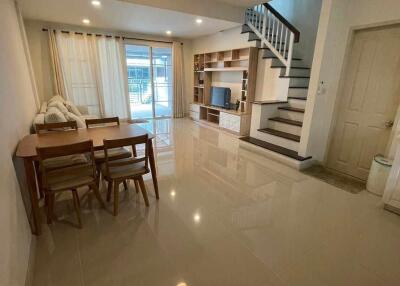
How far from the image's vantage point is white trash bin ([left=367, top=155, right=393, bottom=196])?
8.73 feet

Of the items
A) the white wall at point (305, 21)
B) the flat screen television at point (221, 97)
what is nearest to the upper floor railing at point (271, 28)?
the white wall at point (305, 21)

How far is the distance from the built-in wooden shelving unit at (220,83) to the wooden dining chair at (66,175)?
12.0 ft

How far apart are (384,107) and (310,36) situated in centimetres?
277

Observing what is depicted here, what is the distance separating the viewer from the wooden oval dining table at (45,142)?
185 cm

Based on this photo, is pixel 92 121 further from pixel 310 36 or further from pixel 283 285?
pixel 310 36

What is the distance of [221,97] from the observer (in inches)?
228

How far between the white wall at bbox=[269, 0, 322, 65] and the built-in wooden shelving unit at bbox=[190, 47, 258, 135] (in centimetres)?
115

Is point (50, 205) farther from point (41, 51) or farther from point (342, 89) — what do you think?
point (41, 51)

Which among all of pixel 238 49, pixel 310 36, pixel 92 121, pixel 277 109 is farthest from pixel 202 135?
pixel 310 36

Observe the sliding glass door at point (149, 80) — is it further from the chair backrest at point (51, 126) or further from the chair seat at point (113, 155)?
the chair seat at point (113, 155)

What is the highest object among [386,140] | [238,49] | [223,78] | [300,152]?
[238,49]

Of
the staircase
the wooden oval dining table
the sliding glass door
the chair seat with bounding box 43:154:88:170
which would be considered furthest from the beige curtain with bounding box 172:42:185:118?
the chair seat with bounding box 43:154:88:170

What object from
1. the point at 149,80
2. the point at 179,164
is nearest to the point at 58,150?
the point at 179,164

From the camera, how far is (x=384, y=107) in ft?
9.56
